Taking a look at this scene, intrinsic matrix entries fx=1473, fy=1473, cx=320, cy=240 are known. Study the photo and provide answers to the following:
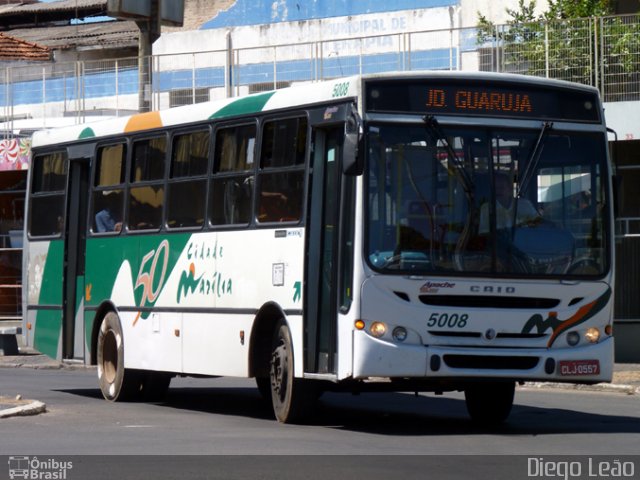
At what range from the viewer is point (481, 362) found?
12.9 m

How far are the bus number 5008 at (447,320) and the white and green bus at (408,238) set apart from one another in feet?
0.04

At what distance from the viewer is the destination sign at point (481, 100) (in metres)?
13.0

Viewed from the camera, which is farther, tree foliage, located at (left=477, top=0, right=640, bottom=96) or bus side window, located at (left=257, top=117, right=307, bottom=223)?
tree foliage, located at (left=477, top=0, right=640, bottom=96)

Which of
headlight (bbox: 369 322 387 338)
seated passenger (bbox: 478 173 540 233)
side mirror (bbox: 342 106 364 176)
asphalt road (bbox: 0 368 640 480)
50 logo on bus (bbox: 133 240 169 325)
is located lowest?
asphalt road (bbox: 0 368 640 480)

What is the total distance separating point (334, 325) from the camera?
1300 cm

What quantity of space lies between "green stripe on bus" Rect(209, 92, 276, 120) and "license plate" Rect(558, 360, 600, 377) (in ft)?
13.0

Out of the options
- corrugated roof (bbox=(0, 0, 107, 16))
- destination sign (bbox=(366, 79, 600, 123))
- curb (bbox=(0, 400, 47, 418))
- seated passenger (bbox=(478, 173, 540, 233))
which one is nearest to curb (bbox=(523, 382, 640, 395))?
destination sign (bbox=(366, 79, 600, 123))

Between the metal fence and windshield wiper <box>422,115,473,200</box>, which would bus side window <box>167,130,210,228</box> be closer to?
windshield wiper <box>422,115,473,200</box>

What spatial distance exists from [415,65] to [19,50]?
2994cm

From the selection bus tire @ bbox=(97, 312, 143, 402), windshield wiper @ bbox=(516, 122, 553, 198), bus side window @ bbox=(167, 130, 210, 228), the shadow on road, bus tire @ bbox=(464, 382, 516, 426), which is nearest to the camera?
windshield wiper @ bbox=(516, 122, 553, 198)

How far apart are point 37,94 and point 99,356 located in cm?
2878

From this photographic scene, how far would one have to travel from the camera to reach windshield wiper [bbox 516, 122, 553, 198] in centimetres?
1316

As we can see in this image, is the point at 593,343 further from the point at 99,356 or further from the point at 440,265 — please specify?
the point at 99,356
